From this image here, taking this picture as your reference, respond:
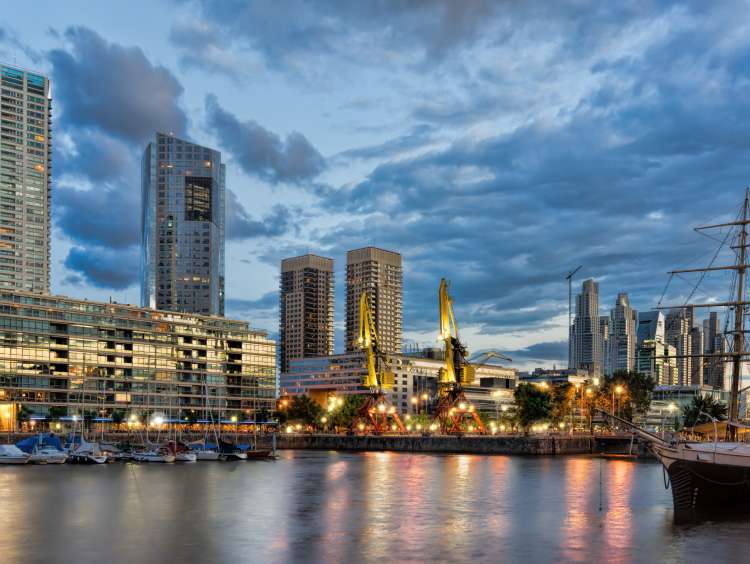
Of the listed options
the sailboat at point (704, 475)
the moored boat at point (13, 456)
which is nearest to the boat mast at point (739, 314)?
the sailboat at point (704, 475)

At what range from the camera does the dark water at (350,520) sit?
165ft

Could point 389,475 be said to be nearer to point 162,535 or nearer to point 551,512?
point 551,512

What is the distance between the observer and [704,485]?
68.4m

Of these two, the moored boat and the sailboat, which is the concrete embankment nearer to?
the moored boat

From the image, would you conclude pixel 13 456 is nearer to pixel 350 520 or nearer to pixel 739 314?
pixel 350 520

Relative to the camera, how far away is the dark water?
1977 inches

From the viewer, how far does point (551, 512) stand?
230 feet

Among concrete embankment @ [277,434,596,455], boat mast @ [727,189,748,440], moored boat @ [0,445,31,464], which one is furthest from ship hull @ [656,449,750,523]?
moored boat @ [0,445,31,464]

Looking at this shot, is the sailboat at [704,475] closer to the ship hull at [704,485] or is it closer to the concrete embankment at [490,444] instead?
the ship hull at [704,485]

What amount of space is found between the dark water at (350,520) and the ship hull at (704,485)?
257 centimetres

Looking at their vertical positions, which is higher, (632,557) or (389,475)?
(632,557)

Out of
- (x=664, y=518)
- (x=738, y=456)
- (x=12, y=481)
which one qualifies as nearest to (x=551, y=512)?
(x=664, y=518)

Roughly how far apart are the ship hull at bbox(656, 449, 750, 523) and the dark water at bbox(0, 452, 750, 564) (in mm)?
2571

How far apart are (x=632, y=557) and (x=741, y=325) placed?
220ft
